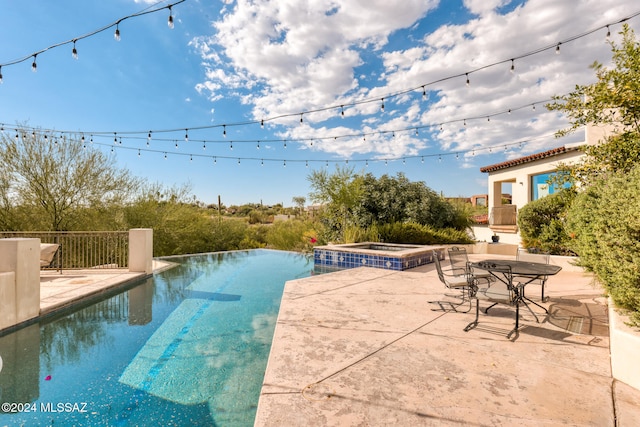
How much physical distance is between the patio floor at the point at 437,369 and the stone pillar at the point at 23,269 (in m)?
3.77

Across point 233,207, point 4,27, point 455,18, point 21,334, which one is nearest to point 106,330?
point 21,334

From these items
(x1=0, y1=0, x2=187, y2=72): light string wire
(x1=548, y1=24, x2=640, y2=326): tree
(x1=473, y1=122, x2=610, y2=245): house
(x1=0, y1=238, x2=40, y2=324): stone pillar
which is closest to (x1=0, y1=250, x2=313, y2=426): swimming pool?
(x1=0, y1=238, x2=40, y2=324): stone pillar

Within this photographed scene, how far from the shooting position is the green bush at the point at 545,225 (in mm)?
7441

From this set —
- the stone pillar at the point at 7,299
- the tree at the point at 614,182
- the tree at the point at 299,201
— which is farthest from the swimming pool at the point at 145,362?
the tree at the point at 299,201

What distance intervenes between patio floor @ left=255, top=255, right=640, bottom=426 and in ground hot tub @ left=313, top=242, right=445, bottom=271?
9.81 ft

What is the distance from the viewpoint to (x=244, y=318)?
443 cm

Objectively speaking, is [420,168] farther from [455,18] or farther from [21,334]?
[21,334]

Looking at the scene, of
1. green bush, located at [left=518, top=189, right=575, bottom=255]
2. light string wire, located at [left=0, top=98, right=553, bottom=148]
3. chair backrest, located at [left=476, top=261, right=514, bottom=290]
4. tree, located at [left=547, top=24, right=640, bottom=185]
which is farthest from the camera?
light string wire, located at [left=0, top=98, right=553, bottom=148]

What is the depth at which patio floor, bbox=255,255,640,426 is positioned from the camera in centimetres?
181

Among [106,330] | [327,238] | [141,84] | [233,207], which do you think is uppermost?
[141,84]

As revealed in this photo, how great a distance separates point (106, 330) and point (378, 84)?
965cm

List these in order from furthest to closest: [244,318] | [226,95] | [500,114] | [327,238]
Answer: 1. [327,238]
2. [226,95]
3. [500,114]
4. [244,318]

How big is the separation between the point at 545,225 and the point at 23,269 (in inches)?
437

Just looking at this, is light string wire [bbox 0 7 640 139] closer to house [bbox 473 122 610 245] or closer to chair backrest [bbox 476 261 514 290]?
chair backrest [bbox 476 261 514 290]
